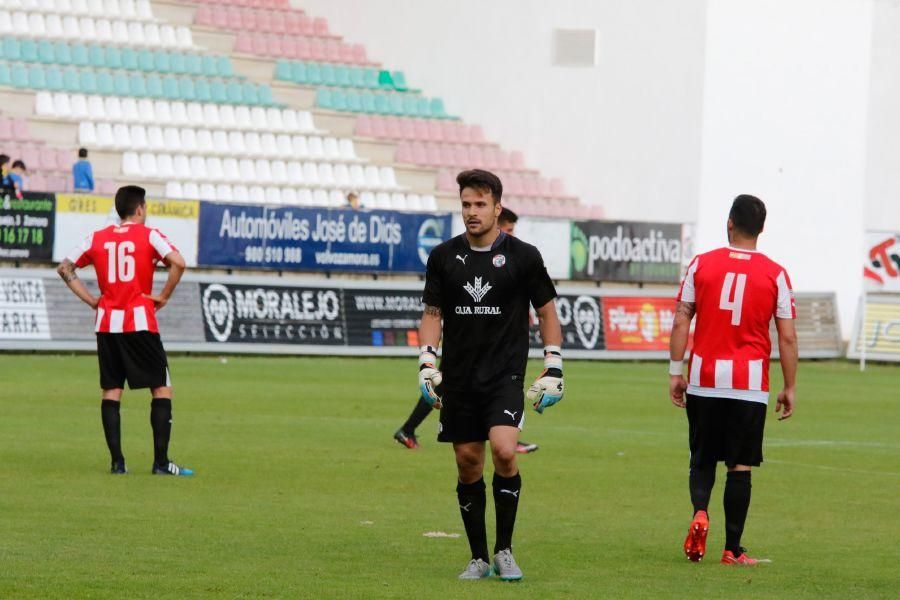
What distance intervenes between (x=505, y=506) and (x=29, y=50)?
101ft

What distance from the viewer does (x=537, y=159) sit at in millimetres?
44000

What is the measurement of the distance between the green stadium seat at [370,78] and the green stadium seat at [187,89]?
18.5ft

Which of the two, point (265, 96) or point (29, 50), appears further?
point (265, 96)

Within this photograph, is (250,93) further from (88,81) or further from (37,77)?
(37,77)

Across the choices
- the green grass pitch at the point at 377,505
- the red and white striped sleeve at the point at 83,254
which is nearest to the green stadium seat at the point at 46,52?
the green grass pitch at the point at 377,505

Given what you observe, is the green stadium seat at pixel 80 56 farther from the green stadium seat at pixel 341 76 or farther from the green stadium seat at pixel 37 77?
the green stadium seat at pixel 341 76

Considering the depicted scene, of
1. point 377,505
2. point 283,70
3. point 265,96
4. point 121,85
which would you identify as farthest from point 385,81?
point 377,505

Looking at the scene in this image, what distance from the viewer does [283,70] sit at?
41094 mm

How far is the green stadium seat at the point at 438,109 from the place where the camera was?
43438mm

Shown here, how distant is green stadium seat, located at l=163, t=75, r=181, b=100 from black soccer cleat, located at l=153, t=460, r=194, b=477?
25718mm

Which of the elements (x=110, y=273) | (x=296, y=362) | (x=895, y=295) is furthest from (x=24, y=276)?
(x=895, y=295)

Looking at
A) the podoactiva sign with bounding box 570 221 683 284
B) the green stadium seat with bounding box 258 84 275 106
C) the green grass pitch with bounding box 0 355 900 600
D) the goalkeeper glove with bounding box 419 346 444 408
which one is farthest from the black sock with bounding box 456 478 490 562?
the green stadium seat with bounding box 258 84 275 106

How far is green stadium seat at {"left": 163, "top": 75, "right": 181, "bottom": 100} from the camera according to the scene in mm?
37844

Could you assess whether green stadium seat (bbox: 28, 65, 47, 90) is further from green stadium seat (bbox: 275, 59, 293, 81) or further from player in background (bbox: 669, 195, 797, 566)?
player in background (bbox: 669, 195, 797, 566)
